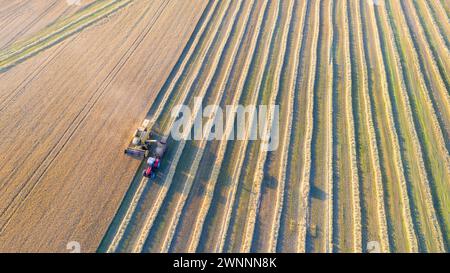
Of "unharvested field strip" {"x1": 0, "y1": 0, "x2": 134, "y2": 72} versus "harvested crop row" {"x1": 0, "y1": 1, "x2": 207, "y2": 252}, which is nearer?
"harvested crop row" {"x1": 0, "y1": 1, "x2": 207, "y2": 252}

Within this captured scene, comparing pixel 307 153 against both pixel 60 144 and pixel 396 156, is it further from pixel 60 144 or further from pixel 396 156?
pixel 60 144

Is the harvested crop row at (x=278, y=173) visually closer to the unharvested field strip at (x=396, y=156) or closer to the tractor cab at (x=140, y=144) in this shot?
the unharvested field strip at (x=396, y=156)

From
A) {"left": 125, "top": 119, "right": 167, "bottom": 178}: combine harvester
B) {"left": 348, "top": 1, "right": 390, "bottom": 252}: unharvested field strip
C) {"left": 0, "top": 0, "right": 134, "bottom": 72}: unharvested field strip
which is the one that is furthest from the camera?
{"left": 0, "top": 0, "right": 134, "bottom": 72}: unharvested field strip

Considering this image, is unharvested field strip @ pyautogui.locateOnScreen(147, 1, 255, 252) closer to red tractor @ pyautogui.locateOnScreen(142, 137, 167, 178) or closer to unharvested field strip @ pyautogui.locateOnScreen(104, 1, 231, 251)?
unharvested field strip @ pyautogui.locateOnScreen(104, 1, 231, 251)

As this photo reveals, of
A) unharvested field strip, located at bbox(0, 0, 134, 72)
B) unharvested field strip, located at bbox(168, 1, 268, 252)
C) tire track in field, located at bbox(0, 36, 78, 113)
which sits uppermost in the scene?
unharvested field strip, located at bbox(0, 0, 134, 72)

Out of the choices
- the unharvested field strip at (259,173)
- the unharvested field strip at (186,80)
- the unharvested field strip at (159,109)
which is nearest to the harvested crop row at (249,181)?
the unharvested field strip at (259,173)

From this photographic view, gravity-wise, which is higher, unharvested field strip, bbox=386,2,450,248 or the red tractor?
unharvested field strip, bbox=386,2,450,248

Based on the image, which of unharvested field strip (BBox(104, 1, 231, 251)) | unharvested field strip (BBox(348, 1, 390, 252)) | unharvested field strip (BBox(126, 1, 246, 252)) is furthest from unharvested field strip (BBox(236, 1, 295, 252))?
unharvested field strip (BBox(348, 1, 390, 252))

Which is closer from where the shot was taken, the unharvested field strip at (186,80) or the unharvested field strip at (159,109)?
the unharvested field strip at (159,109)

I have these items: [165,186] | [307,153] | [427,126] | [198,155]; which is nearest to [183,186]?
[165,186]
